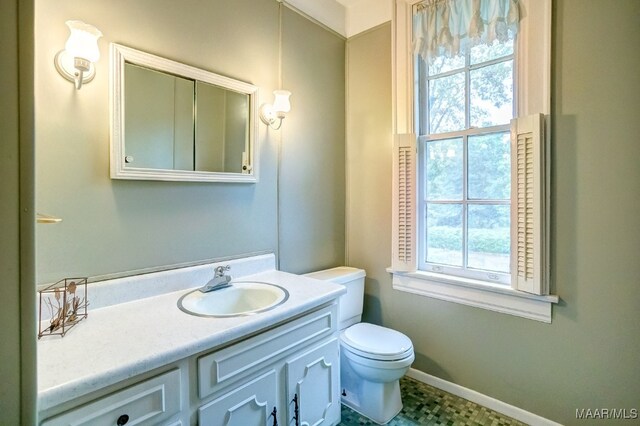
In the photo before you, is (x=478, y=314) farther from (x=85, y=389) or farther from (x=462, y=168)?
(x=85, y=389)

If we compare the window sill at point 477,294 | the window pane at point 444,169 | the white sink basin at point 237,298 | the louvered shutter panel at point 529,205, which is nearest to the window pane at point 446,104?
the window pane at point 444,169

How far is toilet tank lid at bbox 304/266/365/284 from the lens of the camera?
201 cm

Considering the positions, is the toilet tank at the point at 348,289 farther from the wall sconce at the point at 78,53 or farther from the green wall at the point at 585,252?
the wall sconce at the point at 78,53

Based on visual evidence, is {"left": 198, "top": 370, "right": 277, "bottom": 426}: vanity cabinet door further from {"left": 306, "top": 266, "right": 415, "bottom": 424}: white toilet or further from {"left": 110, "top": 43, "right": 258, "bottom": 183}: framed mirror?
→ {"left": 110, "top": 43, "right": 258, "bottom": 183}: framed mirror

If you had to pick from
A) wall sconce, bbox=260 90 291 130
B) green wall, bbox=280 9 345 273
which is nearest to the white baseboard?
green wall, bbox=280 9 345 273

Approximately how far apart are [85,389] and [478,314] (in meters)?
1.88

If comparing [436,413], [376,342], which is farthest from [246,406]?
[436,413]

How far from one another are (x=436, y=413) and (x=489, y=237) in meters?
1.08

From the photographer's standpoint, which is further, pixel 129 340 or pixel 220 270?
pixel 220 270

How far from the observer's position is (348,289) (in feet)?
6.85

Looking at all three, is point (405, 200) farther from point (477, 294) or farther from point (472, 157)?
point (477, 294)

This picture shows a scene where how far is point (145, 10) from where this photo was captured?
1.36 metres

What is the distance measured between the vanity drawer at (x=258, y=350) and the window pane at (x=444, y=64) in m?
1.69

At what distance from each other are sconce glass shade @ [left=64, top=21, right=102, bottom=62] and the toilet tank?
1.60 meters
